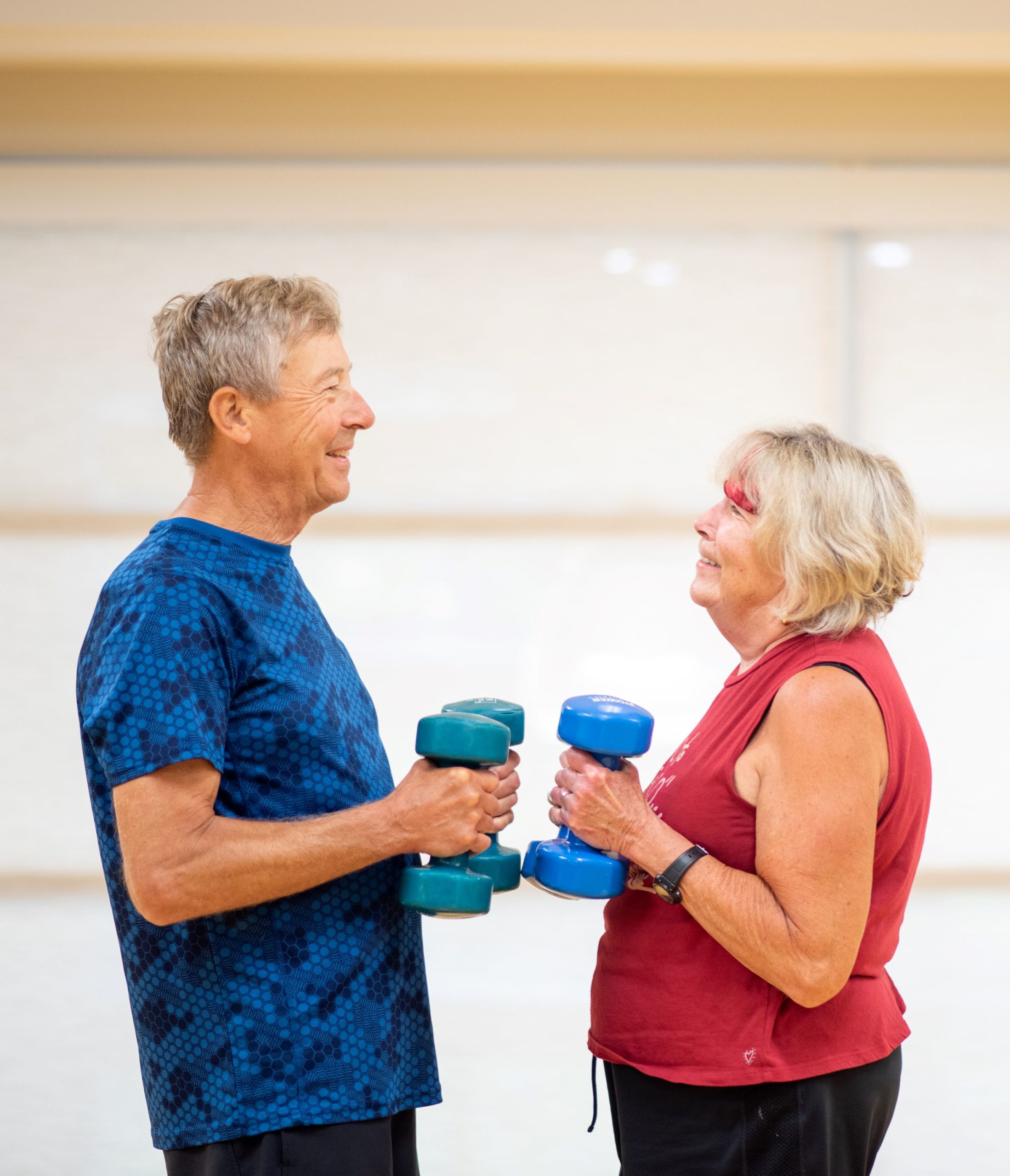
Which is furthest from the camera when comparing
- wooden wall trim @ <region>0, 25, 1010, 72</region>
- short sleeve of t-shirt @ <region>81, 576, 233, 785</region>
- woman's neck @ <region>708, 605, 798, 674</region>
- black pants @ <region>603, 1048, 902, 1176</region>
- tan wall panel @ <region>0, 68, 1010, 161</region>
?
tan wall panel @ <region>0, 68, 1010, 161</region>

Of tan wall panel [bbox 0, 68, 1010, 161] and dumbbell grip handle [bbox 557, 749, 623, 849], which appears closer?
dumbbell grip handle [bbox 557, 749, 623, 849]

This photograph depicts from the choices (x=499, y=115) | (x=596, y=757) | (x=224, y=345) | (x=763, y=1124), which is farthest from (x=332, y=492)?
(x=499, y=115)

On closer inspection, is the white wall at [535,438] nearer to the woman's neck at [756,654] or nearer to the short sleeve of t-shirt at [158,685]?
the woman's neck at [756,654]

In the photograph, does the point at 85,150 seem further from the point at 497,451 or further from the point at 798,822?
the point at 798,822

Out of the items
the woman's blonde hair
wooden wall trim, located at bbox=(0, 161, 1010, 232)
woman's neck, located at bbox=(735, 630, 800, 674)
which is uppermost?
wooden wall trim, located at bbox=(0, 161, 1010, 232)

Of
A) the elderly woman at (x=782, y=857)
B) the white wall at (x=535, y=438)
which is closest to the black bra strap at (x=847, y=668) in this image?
the elderly woman at (x=782, y=857)

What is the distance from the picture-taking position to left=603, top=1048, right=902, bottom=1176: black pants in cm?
143

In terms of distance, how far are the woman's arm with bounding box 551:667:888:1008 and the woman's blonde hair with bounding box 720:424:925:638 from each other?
12cm

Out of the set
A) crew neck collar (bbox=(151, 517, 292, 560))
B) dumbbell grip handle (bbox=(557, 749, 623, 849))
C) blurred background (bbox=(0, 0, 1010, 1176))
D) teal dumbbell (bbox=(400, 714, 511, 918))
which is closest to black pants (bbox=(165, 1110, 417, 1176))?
teal dumbbell (bbox=(400, 714, 511, 918))

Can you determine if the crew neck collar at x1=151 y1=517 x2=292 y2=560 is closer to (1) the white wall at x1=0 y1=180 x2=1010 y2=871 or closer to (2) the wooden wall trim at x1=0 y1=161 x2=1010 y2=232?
(1) the white wall at x1=0 y1=180 x2=1010 y2=871

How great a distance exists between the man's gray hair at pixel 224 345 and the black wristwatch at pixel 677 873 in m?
0.79

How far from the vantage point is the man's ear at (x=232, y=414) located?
144 centimetres

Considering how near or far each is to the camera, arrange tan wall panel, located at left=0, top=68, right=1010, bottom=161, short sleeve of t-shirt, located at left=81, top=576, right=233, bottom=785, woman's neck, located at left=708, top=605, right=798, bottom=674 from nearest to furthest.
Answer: short sleeve of t-shirt, located at left=81, top=576, right=233, bottom=785 → woman's neck, located at left=708, top=605, right=798, bottom=674 → tan wall panel, located at left=0, top=68, right=1010, bottom=161

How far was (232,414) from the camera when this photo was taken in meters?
1.45
